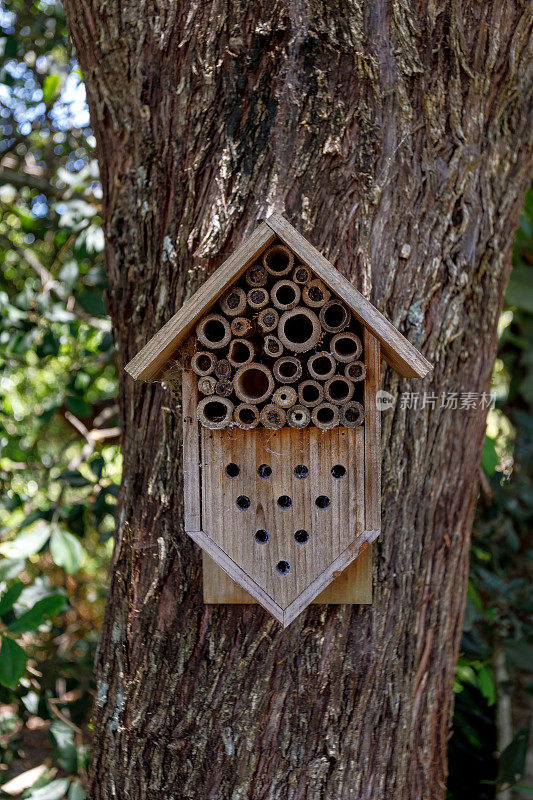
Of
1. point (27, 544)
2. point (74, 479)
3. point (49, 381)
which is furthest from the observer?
point (49, 381)

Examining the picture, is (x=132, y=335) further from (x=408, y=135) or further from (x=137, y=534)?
(x=408, y=135)

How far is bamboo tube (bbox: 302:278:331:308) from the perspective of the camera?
4.42 feet

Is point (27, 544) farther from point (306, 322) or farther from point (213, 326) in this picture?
point (306, 322)

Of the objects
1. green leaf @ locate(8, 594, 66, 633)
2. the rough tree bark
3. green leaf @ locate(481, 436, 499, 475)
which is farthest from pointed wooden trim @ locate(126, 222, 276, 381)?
green leaf @ locate(481, 436, 499, 475)

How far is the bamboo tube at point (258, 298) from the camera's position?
4.45ft

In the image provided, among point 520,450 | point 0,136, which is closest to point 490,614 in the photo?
point 520,450

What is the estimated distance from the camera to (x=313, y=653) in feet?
5.36

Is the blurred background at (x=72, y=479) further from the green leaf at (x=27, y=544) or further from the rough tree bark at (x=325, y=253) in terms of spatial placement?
the rough tree bark at (x=325, y=253)

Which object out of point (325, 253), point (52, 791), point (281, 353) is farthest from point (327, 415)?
point (52, 791)

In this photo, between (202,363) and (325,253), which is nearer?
(202,363)

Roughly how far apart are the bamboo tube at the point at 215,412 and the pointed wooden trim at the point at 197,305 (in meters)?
0.13

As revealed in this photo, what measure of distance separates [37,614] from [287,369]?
1236mm

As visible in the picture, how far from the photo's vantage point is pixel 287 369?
138cm

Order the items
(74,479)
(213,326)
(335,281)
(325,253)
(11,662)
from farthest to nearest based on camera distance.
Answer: (74,479) < (11,662) < (325,253) < (213,326) < (335,281)
